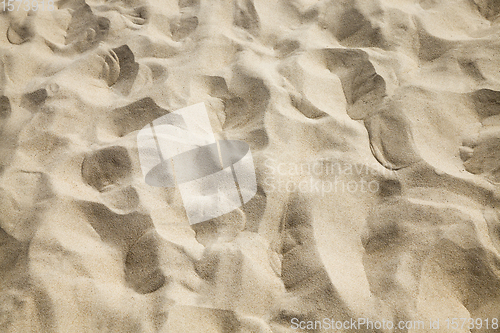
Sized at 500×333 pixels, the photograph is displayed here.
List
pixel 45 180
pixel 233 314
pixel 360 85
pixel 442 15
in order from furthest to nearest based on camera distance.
→ pixel 442 15 < pixel 360 85 < pixel 45 180 < pixel 233 314

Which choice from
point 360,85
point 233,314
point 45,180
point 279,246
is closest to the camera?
point 233,314

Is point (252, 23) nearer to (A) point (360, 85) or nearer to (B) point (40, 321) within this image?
(A) point (360, 85)

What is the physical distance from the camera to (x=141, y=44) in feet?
6.17

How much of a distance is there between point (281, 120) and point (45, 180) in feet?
3.15

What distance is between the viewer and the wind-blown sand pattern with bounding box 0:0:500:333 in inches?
48.0

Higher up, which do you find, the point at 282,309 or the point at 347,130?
the point at 347,130

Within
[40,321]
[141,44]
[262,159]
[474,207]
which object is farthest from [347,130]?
[40,321]

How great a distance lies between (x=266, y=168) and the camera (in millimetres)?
1463

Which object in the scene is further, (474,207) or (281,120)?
(281,120)

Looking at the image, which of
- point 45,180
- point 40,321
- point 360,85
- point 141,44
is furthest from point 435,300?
point 141,44

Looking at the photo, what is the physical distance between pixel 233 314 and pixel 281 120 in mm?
775

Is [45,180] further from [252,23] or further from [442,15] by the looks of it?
[442,15]

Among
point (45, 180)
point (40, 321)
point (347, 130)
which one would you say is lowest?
point (40, 321)

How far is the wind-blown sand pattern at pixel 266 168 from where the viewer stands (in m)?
1.22
